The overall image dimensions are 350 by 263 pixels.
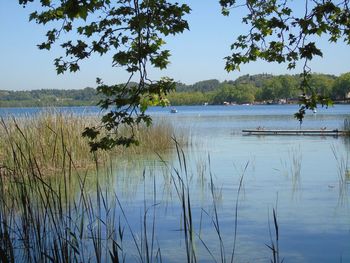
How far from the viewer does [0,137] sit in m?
10.6

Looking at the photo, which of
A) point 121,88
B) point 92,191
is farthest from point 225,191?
point 121,88

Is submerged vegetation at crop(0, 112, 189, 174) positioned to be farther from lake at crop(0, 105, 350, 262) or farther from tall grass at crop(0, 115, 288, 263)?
lake at crop(0, 105, 350, 262)

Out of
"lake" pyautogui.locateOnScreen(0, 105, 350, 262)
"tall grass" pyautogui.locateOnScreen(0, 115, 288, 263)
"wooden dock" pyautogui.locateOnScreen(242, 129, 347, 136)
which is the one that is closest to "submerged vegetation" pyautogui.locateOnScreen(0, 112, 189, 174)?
"tall grass" pyautogui.locateOnScreen(0, 115, 288, 263)

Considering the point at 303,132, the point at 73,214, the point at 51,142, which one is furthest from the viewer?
the point at 303,132

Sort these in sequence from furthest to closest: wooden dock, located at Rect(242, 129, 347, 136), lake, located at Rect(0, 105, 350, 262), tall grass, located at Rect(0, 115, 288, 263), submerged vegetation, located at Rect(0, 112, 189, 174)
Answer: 1. wooden dock, located at Rect(242, 129, 347, 136)
2. submerged vegetation, located at Rect(0, 112, 189, 174)
3. lake, located at Rect(0, 105, 350, 262)
4. tall grass, located at Rect(0, 115, 288, 263)

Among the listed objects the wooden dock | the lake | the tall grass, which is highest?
the tall grass

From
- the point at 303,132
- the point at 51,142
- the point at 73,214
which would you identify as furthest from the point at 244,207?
the point at 303,132

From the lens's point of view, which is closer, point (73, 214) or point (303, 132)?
point (73, 214)

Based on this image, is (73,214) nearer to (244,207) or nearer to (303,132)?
(244,207)

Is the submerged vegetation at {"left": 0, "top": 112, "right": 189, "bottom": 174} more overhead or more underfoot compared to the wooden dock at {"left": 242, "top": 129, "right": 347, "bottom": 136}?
more overhead

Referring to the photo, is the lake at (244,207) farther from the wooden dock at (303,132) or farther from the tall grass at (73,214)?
the wooden dock at (303,132)

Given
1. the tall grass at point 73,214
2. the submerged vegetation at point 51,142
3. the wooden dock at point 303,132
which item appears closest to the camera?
the tall grass at point 73,214

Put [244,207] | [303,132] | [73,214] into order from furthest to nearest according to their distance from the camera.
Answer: [303,132] → [244,207] → [73,214]

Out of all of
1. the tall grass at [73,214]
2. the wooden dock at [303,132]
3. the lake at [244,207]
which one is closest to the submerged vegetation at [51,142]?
the tall grass at [73,214]
